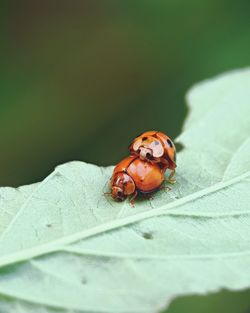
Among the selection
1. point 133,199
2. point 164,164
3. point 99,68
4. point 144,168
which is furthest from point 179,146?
point 99,68

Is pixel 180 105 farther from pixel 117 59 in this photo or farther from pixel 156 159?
pixel 156 159

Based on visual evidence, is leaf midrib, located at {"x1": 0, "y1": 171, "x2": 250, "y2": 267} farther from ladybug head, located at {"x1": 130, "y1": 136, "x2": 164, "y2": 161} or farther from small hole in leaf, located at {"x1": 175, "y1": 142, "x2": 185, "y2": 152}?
small hole in leaf, located at {"x1": 175, "y1": 142, "x2": 185, "y2": 152}

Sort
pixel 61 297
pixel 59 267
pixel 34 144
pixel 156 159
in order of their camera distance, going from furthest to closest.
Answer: pixel 34 144, pixel 156 159, pixel 59 267, pixel 61 297

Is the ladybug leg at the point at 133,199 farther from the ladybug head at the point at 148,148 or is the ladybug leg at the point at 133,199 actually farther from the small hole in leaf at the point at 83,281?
the small hole in leaf at the point at 83,281

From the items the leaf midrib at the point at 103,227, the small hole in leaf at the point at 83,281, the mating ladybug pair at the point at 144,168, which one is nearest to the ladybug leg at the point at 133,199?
the mating ladybug pair at the point at 144,168

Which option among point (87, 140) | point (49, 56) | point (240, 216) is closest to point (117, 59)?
point (49, 56)

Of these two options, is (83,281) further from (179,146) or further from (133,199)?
(179,146)

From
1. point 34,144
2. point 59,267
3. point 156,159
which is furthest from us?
point 34,144

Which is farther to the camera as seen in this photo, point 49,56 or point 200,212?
point 49,56
